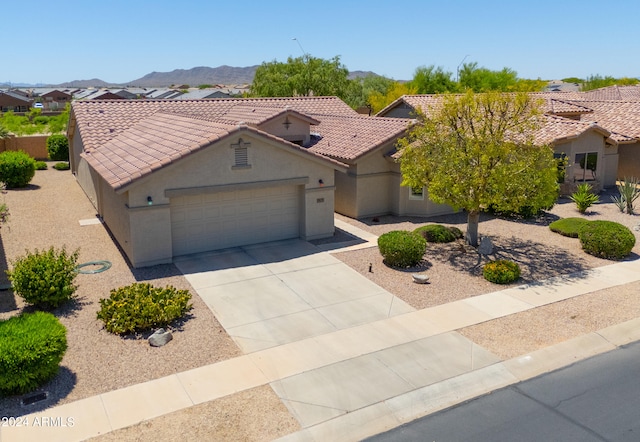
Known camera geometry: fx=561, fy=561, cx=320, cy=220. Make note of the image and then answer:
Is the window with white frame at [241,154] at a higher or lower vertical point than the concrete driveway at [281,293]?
higher

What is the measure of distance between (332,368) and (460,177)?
8.14m

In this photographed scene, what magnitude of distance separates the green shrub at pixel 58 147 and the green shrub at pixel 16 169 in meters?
7.95

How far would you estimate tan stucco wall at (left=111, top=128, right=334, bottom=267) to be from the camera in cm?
1596

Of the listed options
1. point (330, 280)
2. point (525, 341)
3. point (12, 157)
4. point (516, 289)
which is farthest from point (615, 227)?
point (12, 157)

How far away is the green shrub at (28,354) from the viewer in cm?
907

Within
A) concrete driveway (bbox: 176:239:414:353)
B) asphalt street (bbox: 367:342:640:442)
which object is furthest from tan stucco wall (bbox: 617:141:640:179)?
asphalt street (bbox: 367:342:640:442)

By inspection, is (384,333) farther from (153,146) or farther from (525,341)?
(153,146)

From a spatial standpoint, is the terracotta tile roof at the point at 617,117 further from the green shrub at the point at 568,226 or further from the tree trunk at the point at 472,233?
the tree trunk at the point at 472,233

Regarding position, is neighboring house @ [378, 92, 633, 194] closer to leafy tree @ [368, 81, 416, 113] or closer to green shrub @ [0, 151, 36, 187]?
green shrub @ [0, 151, 36, 187]

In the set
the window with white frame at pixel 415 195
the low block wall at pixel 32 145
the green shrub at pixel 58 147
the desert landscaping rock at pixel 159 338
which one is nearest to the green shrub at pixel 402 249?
the window with white frame at pixel 415 195

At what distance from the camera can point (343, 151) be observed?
2272 centimetres

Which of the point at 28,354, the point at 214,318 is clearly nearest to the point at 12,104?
the point at 214,318

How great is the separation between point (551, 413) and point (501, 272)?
636cm

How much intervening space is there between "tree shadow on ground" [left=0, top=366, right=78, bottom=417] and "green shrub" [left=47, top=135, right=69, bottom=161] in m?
30.4
